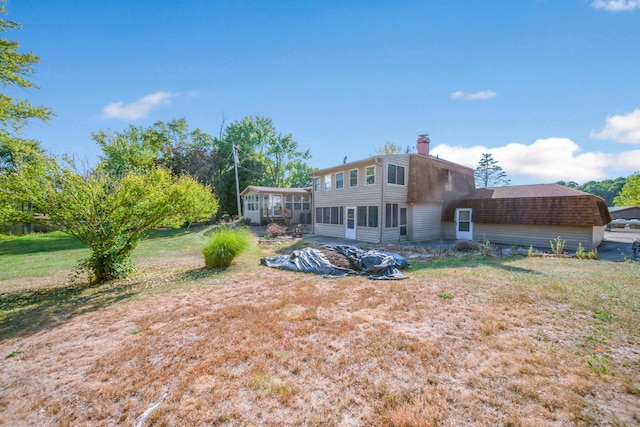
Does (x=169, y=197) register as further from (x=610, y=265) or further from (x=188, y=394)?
(x=610, y=265)

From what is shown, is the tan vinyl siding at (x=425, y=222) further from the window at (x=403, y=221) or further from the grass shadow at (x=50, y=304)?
the grass shadow at (x=50, y=304)

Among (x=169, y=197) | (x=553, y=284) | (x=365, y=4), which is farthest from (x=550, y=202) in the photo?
(x=169, y=197)

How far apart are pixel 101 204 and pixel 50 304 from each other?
2443 mm

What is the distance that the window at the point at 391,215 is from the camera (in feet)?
45.8

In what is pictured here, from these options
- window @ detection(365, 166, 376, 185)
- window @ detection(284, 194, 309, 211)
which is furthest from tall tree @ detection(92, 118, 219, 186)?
window @ detection(365, 166, 376, 185)

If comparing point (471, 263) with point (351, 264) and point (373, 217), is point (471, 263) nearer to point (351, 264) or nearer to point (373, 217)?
point (351, 264)

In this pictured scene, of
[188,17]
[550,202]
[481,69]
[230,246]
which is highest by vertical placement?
[188,17]

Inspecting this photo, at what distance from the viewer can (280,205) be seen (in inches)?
938

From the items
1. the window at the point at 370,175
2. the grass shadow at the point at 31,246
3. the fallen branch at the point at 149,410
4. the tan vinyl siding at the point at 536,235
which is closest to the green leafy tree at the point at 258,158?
the grass shadow at the point at 31,246

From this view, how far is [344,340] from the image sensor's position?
364cm

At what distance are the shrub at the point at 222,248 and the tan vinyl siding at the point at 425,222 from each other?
10.3m

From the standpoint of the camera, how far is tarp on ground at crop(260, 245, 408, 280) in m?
7.31

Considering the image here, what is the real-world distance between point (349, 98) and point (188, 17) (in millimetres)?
10218

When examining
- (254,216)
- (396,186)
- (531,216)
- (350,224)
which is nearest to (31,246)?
(254,216)
